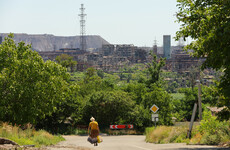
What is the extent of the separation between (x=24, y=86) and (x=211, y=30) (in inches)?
800

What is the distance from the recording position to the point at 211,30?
55.0ft

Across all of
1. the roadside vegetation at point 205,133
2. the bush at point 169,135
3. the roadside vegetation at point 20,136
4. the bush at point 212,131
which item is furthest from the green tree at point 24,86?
the bush at point 212,131

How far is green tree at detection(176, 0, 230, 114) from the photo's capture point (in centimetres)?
1614

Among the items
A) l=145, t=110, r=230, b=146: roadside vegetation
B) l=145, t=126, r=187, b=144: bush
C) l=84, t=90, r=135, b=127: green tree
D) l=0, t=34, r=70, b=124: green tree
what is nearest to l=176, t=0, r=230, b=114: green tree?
l=145, t=110, r=230, b=146: roadside vegetation

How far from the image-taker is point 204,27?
1772 centimetres

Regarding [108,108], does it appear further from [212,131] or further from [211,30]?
[211,30]

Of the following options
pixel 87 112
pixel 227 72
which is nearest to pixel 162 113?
pixel 87 112

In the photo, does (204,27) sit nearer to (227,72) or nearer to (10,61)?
(227,72)

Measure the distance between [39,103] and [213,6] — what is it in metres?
20.9

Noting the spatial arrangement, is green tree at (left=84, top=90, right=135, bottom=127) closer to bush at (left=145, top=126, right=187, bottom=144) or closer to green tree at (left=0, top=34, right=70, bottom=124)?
green tree at (left=0, top=34, right=70, bottom=124)

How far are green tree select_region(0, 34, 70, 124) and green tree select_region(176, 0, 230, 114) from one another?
17100mm

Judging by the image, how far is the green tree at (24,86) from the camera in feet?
108

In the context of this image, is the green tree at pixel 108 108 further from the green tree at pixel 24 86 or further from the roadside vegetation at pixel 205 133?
the roadside vegetation at pixel 205 133

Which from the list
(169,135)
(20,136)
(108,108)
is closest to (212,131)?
(169,135)
